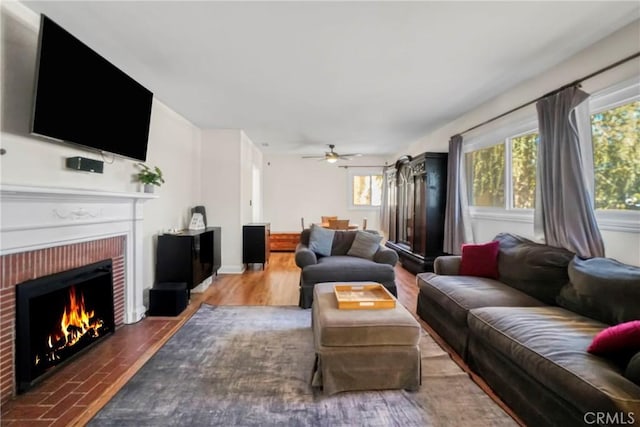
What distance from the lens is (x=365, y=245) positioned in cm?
402

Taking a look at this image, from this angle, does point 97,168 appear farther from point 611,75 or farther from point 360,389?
point 611,75

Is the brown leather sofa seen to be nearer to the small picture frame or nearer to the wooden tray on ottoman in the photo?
the wooden tray on ottoman

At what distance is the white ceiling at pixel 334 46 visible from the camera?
1.96m

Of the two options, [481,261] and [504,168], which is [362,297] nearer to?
[481,261]

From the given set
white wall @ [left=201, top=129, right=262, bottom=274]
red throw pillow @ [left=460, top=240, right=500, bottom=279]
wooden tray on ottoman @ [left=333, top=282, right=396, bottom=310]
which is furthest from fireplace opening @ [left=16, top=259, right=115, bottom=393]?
red throw pillow @ [left=460, top=240, right=500, bottom=279]

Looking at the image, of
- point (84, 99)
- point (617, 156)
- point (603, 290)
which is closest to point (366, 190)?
point (617, 156)

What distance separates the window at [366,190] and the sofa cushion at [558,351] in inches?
244

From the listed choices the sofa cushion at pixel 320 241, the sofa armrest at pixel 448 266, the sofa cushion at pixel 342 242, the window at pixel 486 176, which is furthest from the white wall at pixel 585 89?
the sofa cushion at pixel 320 241

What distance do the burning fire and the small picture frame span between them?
78.5 inches

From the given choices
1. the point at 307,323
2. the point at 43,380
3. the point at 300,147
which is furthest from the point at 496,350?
the point at 300,147

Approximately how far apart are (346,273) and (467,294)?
1.35 m

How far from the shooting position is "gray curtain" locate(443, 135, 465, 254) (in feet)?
13.8

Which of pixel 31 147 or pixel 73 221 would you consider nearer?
pixel 31 147

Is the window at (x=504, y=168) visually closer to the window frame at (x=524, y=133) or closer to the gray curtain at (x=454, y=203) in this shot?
the window frame at (x=524, y=133)
